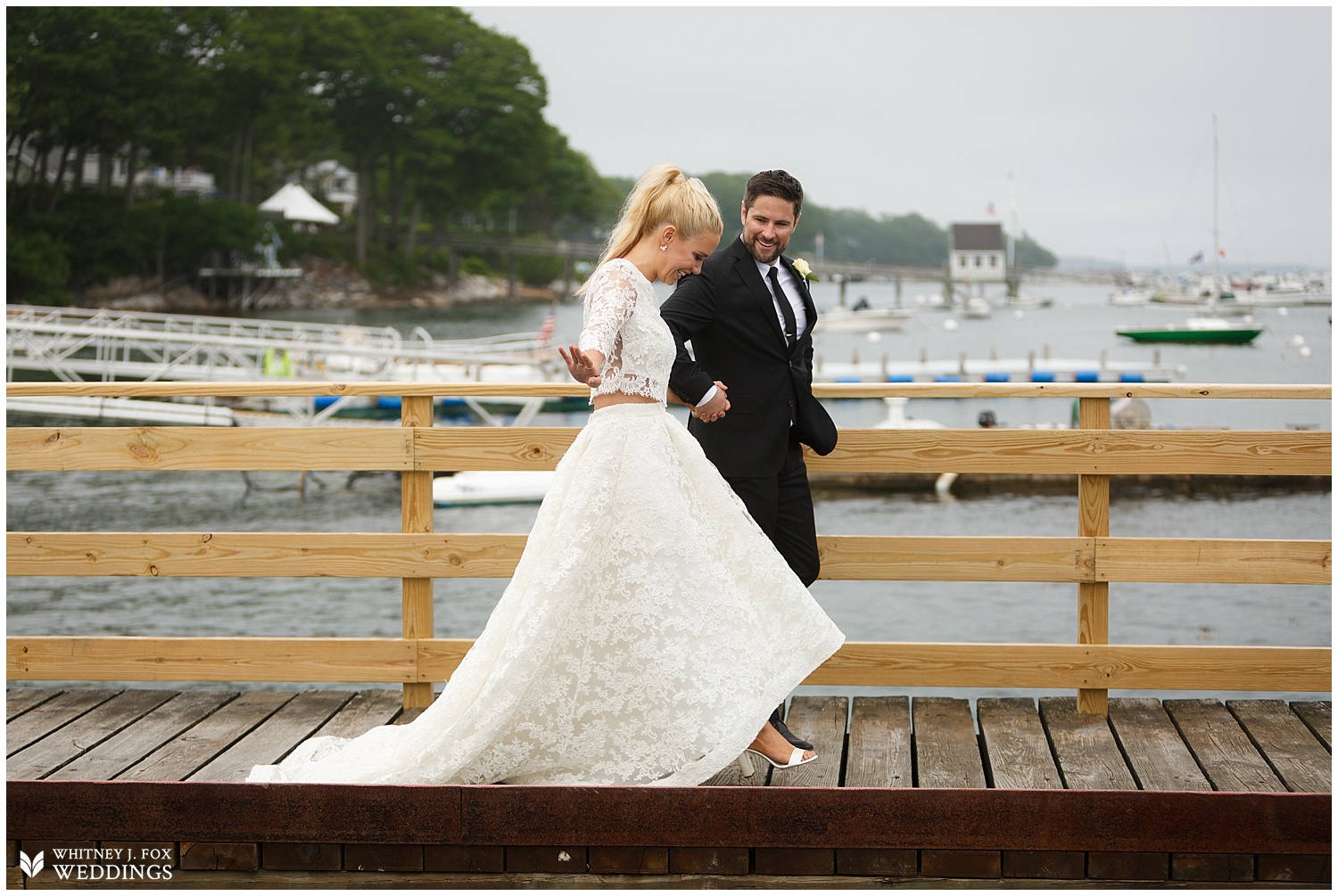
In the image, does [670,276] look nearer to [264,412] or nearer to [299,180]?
[264,412]

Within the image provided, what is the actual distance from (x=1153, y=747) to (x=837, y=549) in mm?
1222

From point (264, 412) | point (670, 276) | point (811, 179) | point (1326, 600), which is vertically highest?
point (811, 179)

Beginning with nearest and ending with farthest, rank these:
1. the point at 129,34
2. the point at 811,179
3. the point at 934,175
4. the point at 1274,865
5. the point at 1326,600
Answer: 1. the point at 1274,865
2. the point at 1326,600
3. the point at 129,34
4. the point at 811,179
5. the point at 934,175

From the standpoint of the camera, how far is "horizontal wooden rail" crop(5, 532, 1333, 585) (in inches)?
171

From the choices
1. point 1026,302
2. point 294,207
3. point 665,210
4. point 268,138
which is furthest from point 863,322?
point 665,210

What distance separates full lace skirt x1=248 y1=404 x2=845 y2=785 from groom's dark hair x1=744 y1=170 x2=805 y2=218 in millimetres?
756

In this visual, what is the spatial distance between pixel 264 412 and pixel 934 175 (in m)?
105

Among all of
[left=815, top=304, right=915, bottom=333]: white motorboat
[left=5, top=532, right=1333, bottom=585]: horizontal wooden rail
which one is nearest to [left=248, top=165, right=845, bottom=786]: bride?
[left=5, top=532, right=1333, bottom=585]: horizontal wooden rail

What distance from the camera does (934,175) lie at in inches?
4808

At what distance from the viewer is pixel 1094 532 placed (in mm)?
4441

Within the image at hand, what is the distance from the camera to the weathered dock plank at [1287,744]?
3785mm

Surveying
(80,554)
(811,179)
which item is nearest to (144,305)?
(811,179)

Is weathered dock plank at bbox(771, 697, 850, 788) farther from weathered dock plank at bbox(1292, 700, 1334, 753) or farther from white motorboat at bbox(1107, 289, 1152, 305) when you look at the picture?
white motorboat at bbox(1107, 289, 1152, 305)

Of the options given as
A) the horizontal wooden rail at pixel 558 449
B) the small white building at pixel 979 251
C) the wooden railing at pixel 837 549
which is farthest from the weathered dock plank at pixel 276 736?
the small white building at pixel 979 251
